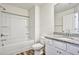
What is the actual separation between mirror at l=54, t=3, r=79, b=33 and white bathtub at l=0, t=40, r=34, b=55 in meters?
0.45

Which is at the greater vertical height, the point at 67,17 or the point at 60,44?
the point at 67,17

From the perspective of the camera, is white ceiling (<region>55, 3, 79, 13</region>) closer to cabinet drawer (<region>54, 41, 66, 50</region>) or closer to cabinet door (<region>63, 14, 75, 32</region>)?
cabinet door (<region>63, 14, 75, 32</region>)

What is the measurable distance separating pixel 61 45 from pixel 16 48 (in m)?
0.61

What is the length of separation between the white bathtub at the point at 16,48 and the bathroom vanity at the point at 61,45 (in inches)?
10.0

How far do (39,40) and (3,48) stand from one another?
486mm

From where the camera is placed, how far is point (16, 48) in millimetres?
1053

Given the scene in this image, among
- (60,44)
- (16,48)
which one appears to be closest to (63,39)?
(60,44)

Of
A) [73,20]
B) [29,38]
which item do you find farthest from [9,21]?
[73,20]

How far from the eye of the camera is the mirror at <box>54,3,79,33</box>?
1.04 metres

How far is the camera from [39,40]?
3.57 feet

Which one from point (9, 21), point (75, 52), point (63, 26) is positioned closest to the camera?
point (75, 52)

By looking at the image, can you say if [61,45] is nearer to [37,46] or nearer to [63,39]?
[63,39]

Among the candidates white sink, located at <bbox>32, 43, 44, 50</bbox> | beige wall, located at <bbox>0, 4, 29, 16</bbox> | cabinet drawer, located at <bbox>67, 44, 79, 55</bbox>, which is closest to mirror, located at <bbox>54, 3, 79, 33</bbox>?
cabinet drawer, located at <bbox>67, 44, 79, 55</bbox>

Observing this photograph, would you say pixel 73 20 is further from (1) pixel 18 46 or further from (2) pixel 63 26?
(1) pixel 18 46
